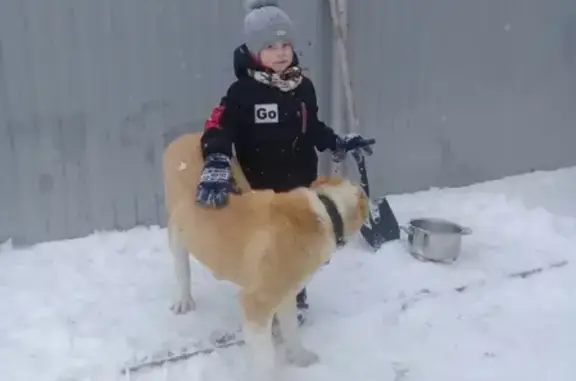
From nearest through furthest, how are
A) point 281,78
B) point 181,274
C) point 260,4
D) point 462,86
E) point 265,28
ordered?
1. point 265,28
2. point 281,78
3. point 260,4
4. point 181,274
5. point 462,86

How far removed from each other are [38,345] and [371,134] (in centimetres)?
263

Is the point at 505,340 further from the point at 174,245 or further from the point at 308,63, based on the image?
the point at 308,63

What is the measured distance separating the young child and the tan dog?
152 millimetres

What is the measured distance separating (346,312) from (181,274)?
0.83 m

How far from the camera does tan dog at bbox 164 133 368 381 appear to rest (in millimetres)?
2578

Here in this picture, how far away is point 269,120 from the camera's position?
302 centimetres

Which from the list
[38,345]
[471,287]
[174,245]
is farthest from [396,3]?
[38,345]

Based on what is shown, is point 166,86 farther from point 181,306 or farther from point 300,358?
point 300,358

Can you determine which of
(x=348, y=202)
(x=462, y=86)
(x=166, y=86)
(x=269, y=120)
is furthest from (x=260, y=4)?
(x=462, y=86)

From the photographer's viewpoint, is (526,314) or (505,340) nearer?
(505,340)

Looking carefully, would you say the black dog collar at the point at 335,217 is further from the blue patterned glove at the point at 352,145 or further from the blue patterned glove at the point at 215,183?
the blue patterned glove at the point at 352,145

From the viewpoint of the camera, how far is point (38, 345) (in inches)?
125

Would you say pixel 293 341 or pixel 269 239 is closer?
pixel 269 239

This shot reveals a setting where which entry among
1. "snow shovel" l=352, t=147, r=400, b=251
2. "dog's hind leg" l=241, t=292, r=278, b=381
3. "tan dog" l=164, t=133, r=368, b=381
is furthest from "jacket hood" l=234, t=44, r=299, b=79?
"snow shovel" l=352, t=147, r=400, b=251
